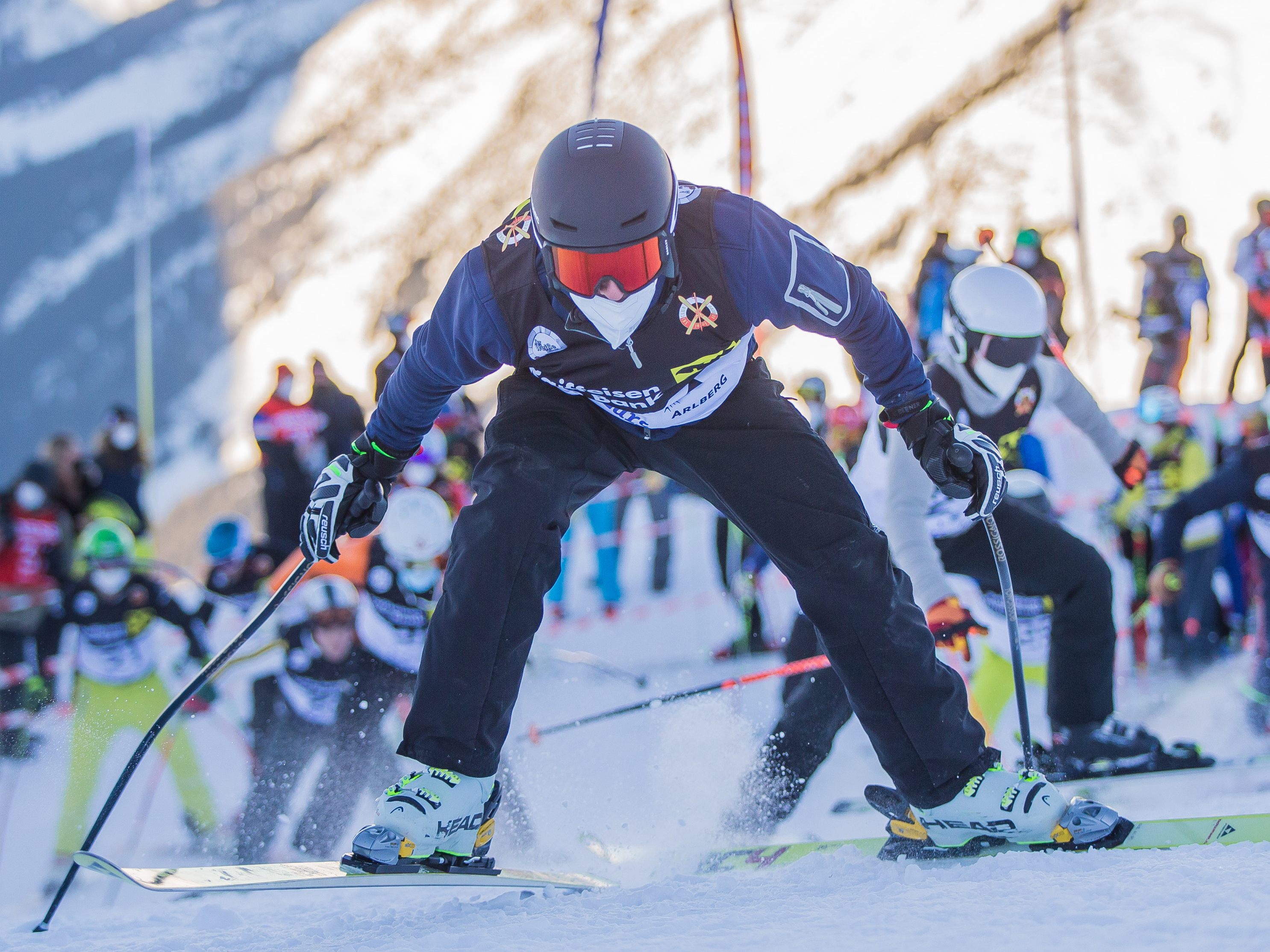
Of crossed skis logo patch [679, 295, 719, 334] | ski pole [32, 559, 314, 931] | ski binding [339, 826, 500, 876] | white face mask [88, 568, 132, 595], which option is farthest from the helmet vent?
white face mask [88, 568, 132, 595]

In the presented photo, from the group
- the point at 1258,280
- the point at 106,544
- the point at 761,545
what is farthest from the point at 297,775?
the point at 1258,280

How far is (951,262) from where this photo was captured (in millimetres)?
7309

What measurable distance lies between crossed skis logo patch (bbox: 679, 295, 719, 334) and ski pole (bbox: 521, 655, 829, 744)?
4.59 feet

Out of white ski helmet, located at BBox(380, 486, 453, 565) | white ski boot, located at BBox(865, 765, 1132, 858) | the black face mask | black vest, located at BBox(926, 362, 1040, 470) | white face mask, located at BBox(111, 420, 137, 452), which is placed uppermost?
white face mask, located at BBox(111, 420, 137, 452)

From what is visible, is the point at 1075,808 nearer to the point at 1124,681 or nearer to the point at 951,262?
the point at 1124,681

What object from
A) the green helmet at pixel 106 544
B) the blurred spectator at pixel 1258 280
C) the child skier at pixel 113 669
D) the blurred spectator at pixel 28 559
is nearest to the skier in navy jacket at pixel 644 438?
the child skier at pixel 113 669

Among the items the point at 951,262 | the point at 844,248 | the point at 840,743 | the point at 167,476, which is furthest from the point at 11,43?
the point at 840,743

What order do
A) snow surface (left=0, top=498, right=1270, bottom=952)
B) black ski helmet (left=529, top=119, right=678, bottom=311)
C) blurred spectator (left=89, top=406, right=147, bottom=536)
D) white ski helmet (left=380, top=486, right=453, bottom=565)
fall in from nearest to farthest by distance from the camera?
snow surface (left=0, top=498, right=1270, bottom=952) < black ski helmet (left=529, top=119, right=678, bottom=311) < white ski helmet (left=380, top=486, right=453, bottom=565) < blurred spectator (left=89, top=406, right=147, bottom=536)

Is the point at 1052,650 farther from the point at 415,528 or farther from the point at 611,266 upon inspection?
the point at 415,528

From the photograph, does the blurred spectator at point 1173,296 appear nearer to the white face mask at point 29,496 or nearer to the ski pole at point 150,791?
the ski pole at point 150,791

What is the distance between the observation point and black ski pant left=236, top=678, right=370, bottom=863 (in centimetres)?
412

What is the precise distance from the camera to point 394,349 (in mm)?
7480

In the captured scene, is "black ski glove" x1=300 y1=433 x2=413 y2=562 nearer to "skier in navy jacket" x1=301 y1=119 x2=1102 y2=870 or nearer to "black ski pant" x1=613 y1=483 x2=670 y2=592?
"skier in navy jacket" x1=301 y1=119 x2=1102 y2=870

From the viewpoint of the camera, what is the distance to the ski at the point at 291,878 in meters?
2.35
